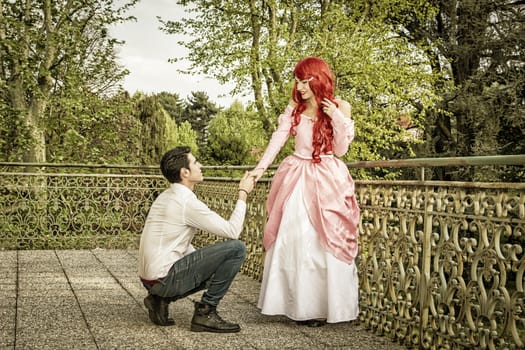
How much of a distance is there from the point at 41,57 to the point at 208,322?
8102mm

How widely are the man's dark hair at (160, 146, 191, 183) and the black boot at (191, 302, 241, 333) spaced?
77 cm

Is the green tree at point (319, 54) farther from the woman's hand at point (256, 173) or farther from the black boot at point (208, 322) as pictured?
the black boot at point (208, 322)

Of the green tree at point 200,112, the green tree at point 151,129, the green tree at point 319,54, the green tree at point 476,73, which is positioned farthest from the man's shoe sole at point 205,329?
the green tree at point 200,112

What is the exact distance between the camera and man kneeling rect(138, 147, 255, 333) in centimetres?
355

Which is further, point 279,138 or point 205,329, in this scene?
point 279,138

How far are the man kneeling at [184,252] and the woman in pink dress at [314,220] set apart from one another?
34 cm

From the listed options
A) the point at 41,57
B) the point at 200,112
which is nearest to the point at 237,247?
the point at 41,57

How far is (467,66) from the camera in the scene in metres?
16.7

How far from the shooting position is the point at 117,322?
3.96 metres

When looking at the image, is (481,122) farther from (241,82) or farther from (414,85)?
(241,82)

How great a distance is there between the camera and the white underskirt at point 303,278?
372cm

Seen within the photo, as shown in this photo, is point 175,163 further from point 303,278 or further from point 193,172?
point 303,278

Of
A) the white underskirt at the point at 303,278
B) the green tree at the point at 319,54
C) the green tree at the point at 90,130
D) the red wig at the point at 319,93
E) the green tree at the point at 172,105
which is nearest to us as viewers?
the white underskirt at the point at 303,278

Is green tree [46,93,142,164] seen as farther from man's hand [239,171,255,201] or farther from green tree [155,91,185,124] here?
green tree [155,91,185,124]
